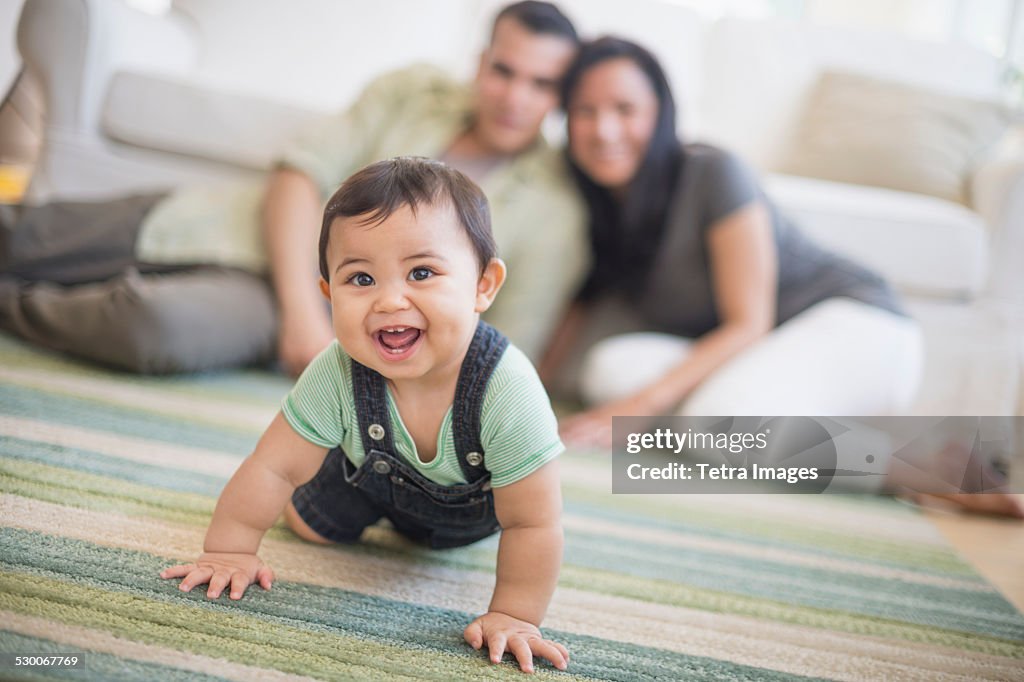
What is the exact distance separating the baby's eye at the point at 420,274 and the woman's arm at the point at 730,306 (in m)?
0.74

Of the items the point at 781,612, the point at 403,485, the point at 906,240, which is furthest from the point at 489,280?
the point at 906,240

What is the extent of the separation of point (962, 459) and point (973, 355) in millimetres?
309

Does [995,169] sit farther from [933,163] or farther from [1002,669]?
[1002,669]

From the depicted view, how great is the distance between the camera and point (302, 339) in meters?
1.39

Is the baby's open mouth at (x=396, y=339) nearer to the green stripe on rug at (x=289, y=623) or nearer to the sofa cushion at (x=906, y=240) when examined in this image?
the green stripe on rug at (x=289, y=623)

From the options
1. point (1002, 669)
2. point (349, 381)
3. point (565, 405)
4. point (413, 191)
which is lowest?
point (565, 405)

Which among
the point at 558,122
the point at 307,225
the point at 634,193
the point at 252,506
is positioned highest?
the point at 558,122

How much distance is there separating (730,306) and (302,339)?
0.68 m

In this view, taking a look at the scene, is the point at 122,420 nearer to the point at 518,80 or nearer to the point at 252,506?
the point at 252,506

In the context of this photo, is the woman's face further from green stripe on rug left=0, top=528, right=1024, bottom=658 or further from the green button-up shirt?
green stripe on rug left=0, top=528, right=1024, bottom=658

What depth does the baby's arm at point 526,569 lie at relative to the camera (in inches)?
24.8

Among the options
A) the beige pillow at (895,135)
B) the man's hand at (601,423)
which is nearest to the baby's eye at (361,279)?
the man's hand at (601,423)

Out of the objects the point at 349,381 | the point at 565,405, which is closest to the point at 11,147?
the point at 565,405

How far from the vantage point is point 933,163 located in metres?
1.93
